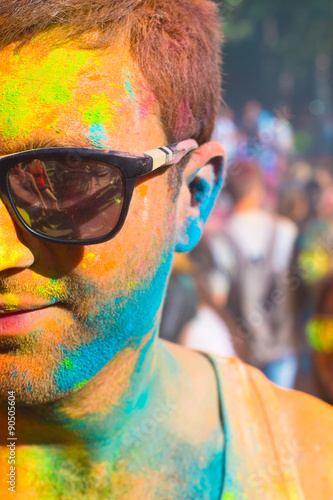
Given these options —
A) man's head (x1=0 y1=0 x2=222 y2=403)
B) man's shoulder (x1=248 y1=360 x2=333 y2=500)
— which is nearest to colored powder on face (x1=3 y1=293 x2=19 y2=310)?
man's head (x1=0 y1=0 x2=222 y2=403)

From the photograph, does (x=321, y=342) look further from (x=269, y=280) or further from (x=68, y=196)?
(x=68, y=196)

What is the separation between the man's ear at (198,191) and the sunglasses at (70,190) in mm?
320

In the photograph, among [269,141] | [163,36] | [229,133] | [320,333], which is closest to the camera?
[163,36]

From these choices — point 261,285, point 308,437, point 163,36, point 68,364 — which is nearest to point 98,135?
point 163,36

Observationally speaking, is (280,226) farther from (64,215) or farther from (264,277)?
(64,215)

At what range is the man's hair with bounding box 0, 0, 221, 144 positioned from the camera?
45.1 inches

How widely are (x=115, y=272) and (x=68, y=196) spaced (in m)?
0.22

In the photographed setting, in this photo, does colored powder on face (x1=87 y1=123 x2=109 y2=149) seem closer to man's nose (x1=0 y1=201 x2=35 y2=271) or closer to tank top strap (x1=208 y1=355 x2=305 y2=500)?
man's nose (x1=0 y1=201 x2=35 y2=271)

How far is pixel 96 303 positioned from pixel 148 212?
273 millimetres

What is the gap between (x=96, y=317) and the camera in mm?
1190

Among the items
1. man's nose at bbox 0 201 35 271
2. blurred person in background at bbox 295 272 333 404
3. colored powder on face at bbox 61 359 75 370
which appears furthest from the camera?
blurred person in background at bbox 295 272 333 404

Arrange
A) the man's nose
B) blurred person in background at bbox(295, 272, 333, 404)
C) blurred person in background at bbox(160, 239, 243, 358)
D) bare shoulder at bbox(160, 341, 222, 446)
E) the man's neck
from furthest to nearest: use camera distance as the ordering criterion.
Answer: blurred person in background at bbox(295, 272, 333, 404) → blurred person in background at bbox(160, 239, 243, 358) → bare shoulder at bbox(160, 341, 222, 446) → the man's neck → the man's nose

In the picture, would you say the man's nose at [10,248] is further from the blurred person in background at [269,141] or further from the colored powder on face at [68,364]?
the blurred person in background at [269,141]

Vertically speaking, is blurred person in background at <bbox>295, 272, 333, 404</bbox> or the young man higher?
the young man
